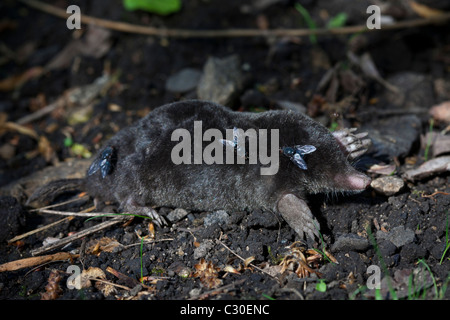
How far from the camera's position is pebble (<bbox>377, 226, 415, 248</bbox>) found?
2.33 m

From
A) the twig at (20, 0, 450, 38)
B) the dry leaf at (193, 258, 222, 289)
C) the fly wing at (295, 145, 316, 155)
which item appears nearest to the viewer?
the dry leaf at (193, 258, 222, 289)

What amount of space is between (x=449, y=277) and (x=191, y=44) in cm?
302

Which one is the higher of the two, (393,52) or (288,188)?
(393,52)

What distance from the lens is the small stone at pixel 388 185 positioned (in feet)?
8.72

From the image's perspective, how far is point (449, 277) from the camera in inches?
80.2

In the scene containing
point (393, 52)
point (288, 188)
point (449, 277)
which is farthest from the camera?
point (393, 52)

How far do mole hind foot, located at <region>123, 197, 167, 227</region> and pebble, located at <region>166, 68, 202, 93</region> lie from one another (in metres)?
1.35

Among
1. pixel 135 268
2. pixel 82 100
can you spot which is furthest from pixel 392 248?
pixel 82 100

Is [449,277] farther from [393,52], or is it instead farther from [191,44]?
[191,44]

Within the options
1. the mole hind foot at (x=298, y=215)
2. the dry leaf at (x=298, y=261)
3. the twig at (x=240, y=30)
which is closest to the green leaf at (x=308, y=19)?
the twig at (x=240, y=30)

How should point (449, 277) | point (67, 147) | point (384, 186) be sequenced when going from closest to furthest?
1. point (449, 277)
2. point (384, 186)
3. point (67, 147)

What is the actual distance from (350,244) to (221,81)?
1.68 metres

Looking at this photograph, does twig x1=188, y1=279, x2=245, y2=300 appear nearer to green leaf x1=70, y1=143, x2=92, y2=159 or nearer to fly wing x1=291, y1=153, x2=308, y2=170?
fly wing x1=291, y1=153, x2=308, y2=170

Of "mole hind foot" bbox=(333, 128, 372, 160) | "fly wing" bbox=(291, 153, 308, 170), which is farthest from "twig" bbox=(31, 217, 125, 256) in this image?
"mole hind foot" bbox=(333, 128, 372, 160)
